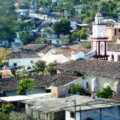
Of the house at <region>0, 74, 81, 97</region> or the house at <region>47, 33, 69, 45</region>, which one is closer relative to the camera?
the house at <region>0, 74, 81, 97</region>

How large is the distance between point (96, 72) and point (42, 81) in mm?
3457

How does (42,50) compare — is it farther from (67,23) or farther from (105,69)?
(105,69)

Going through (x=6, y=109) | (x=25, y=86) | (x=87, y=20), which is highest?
(x=87, y=20)

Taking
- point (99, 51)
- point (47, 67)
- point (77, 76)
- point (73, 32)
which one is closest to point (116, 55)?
point (99, 51)

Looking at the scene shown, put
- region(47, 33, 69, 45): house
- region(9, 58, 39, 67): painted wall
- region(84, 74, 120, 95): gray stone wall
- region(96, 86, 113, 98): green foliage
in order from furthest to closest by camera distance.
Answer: region(47, 33, 69, 45): house < region(9, 58, 39, 67): painted wall < region(84, 74, 120, 95): gray stone wall < region(96, 86, 113, 98): green foliage

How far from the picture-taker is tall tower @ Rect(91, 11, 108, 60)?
41.5 m

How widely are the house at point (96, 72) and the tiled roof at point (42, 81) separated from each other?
84 cm

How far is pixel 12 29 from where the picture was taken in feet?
240

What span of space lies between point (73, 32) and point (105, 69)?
36214 millimetres

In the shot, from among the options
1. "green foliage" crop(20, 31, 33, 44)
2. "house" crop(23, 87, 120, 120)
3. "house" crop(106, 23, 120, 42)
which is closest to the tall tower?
"house" crop(106, 23, 120, 42)

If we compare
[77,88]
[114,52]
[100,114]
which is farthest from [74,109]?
[114,52]

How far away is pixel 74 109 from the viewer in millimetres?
26188

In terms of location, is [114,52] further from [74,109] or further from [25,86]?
[74,109]

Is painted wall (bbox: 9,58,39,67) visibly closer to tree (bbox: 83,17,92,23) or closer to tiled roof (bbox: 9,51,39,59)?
tiled roof (bbox: 9,51,39,59)
